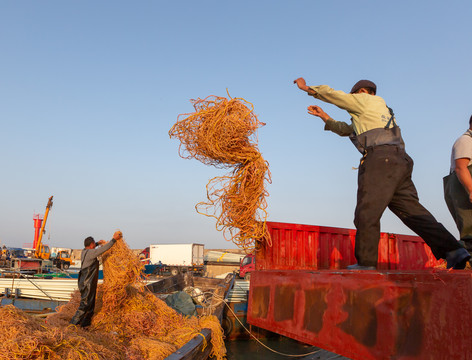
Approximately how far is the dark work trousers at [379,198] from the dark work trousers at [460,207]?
690mm

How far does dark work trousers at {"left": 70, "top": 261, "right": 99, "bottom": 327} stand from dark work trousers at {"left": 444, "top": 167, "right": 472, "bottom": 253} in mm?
5354

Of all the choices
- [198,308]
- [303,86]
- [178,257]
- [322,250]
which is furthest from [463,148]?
[178,257]

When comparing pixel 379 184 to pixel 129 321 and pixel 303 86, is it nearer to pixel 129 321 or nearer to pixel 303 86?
pixel 303 86

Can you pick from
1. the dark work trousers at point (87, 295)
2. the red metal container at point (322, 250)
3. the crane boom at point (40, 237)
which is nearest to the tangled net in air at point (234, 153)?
the red metal container at point (322, 250)

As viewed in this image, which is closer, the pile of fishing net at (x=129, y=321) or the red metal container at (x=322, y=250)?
the pile of fishing net at (x=129, y=321)

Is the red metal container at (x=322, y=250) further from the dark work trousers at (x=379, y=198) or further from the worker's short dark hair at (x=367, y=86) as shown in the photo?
the worker's short dark hair at (x=367, y=86)

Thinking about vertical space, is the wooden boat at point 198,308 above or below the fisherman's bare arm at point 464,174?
below

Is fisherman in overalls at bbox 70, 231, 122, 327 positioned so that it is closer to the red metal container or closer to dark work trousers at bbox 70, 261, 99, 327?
dark work trousers at bbox 70, 261, 99, 327

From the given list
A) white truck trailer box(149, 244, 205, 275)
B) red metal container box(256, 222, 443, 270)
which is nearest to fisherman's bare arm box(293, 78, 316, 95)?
red metal container box(256, 222, 443, 270)

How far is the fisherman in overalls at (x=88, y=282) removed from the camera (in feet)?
19.0

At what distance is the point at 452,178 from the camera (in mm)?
3623

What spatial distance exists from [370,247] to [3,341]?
311 cm

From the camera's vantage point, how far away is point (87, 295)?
5867 millimetres

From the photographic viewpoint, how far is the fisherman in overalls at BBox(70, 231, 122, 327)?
5801 millimetres
